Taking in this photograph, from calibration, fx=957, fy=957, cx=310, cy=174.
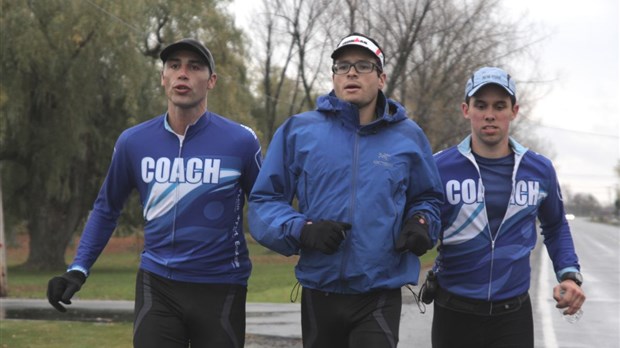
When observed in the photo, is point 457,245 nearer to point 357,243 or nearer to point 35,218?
point 357,243

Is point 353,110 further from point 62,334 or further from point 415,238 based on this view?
point 62,334

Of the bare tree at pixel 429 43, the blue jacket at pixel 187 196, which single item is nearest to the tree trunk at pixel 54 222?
the bare tree at pixel 429 43

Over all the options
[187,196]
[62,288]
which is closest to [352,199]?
[187,196]

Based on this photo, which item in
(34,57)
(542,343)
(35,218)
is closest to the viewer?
(542,343)

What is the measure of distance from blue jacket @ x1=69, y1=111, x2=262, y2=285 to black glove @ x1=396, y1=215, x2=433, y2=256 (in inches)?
44.1

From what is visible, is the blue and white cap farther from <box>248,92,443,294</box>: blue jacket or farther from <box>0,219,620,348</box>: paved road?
<box>0,219,620,348</box>: paved road

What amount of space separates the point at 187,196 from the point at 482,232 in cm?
148

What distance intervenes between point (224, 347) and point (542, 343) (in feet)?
21.8

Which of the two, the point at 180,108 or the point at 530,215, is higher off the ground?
the point at 180,108

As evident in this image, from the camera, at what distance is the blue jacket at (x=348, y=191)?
4.09m

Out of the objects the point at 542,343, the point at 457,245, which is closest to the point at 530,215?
the point at 457,245

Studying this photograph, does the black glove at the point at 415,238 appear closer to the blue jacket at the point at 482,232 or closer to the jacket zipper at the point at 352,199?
the jacket zipper at the point at 352,199

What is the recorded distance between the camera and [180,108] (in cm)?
496

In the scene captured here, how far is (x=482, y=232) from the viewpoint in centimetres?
474
